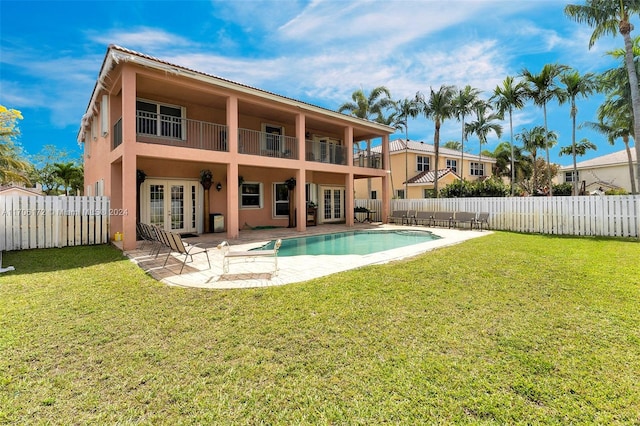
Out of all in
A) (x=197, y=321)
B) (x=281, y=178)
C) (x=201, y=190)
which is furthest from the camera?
(x=281, y=178)

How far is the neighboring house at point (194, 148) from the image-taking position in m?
10.0

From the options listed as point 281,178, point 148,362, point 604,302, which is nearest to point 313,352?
point 148,362

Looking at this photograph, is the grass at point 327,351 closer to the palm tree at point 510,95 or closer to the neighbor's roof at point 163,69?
the neighbor's roof at point 163,69

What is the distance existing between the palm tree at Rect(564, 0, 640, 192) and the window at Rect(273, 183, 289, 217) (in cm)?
1760

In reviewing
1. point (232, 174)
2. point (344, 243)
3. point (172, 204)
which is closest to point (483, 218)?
point (344, 243)

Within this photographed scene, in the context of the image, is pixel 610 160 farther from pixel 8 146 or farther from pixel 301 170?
pixel 8 146

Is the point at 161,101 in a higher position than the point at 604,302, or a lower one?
higher

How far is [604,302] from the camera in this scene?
452cm

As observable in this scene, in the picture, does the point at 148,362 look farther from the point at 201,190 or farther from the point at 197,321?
the point at 201,190

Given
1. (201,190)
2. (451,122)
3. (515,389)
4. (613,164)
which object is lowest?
(515,389)

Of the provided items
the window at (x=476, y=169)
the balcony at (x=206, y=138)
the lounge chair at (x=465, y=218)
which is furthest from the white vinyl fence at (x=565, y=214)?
the window at (x=476, y=169)

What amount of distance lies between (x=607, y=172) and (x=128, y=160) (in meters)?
43.5

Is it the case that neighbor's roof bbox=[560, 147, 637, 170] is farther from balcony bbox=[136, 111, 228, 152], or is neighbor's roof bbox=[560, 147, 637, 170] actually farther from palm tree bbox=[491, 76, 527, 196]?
balcony bbox=[136, 111, 228, 152]

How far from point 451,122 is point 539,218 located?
14.9 metres
